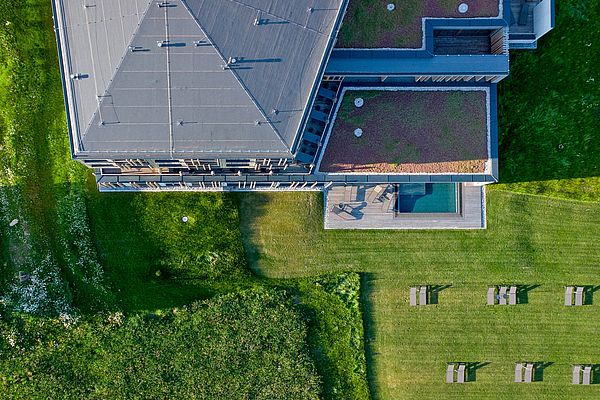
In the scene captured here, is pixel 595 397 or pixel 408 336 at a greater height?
pixel 408 336

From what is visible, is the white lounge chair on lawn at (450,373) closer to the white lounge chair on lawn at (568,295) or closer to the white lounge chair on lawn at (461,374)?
the white lounge chair on lawn at (461,374)

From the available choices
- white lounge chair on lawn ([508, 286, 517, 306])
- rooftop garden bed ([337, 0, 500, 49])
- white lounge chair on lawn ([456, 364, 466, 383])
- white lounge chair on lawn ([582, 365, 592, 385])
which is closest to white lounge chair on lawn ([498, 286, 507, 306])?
white lounge chair on lawn ([508, 286, 517, 306])

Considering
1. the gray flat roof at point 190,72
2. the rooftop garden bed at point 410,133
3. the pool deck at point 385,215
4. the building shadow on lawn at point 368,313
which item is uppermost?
the gray flat roof at point 190,72

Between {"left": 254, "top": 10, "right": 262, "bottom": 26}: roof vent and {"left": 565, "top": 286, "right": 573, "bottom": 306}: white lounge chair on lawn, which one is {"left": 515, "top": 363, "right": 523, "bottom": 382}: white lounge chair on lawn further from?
{"left": 254, "top": 10, "right": 262, "bottom": 26}: roof vent

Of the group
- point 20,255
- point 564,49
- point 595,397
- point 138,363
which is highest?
point 564,49

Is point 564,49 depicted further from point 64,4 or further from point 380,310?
point 64,4

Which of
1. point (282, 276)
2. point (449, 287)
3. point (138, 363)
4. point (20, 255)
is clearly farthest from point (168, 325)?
point (449, 287)

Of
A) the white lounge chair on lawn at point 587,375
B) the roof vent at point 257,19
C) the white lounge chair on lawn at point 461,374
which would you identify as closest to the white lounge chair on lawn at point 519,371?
the white lounge chair on lawn at point 461,374
